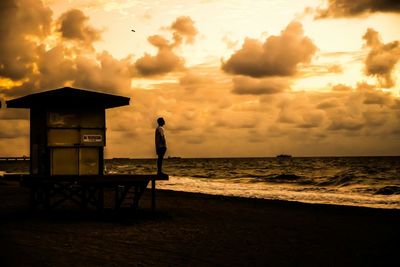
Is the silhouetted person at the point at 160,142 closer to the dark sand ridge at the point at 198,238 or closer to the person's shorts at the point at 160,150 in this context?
the person's shorts at the point at 160,150

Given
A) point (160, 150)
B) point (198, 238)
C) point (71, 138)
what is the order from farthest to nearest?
point (160, 150) < point (71, 138) < point (198, 238)

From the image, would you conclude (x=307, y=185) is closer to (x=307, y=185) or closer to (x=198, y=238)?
(x=307, y=185)

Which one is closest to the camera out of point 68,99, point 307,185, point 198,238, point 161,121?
point 198,238

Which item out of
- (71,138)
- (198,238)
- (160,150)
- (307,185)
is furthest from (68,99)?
(307,185)

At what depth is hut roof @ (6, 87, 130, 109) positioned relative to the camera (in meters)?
13.7

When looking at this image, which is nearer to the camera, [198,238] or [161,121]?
[198,238]

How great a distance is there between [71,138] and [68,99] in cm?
119

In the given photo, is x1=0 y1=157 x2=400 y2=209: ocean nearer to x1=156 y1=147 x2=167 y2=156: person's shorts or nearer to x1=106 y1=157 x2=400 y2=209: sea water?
x1=106 y1=157 x2=400 y2=209: sea water

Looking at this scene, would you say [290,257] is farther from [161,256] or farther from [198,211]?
[198,211]

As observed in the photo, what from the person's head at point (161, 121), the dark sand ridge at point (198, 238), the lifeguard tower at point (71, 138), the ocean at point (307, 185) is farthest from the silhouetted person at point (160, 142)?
the ocean at point (307, 185)

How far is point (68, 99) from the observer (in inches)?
549

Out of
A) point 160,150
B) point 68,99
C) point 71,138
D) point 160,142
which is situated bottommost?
point 160,150

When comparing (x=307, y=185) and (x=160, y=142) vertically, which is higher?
(x=160, y=142)

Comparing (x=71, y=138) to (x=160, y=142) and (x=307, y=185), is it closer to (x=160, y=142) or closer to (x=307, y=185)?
(x=160, y=142)
